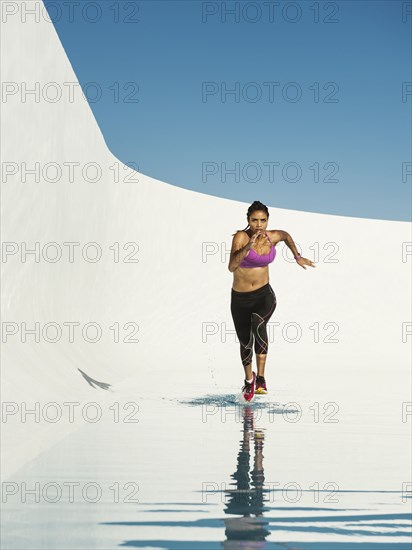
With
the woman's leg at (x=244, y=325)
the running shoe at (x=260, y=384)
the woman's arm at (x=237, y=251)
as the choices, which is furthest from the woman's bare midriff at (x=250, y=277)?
the running shoe at (x=260, y=384)

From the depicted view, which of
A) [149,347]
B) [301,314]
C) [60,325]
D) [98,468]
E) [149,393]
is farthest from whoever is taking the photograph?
[301,314]

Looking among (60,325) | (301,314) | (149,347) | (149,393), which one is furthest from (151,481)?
(301,314)

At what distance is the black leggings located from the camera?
9.48m

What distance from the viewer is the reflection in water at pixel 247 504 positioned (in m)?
3.46

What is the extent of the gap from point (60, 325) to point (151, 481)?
1001 cm

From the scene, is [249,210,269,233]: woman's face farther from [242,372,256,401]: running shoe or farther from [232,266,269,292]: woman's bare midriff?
[242,372,256,401]: running shoe

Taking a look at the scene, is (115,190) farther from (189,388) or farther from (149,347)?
(189,388)

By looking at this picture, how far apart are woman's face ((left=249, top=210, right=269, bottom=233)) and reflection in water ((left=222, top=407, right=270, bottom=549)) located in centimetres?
320

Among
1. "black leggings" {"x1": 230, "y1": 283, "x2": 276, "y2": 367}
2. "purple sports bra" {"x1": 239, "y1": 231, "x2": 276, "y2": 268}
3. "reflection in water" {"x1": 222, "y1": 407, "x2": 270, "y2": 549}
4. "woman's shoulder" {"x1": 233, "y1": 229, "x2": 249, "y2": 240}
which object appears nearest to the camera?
"reflection in water" {"x1": 222, "y1": 407, "x2": 270, "y2": 549}

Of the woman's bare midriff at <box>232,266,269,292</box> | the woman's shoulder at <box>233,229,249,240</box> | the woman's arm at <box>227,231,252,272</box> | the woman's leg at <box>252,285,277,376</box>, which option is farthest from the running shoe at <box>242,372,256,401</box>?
the woman's shoulder at <box>233,229,249,240</box>

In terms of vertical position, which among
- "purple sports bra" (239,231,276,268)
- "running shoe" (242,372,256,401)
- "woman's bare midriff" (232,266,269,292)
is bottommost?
"running shoe" (242,372,256,401)

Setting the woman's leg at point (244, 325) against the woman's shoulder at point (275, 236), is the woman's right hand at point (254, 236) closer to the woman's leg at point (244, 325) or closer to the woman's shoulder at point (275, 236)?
the woman's shoulder at point (275, 236)

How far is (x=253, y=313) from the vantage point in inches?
376

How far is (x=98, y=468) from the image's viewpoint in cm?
509
